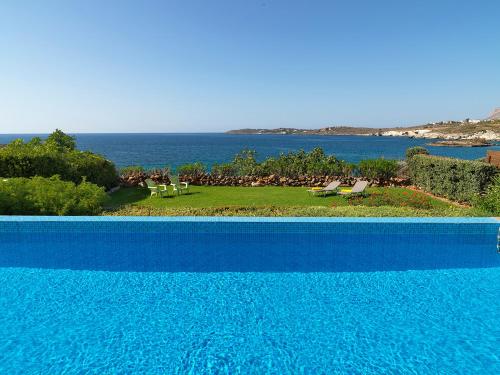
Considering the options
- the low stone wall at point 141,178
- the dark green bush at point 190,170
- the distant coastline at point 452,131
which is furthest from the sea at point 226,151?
the distant coastline at point 452,131

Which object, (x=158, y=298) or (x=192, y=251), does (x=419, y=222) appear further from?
(x=158, y=298)

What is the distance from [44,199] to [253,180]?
8863 millimetres

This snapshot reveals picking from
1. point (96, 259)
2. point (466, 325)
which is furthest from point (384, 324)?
point (96, 259)

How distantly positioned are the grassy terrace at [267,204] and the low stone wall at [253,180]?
2.59ft

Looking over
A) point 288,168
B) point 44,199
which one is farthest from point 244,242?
point 288,168

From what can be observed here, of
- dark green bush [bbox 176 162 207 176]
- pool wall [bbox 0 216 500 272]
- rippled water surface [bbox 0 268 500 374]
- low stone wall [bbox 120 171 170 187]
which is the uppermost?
dark green bush [bbox 176 162 207 176]

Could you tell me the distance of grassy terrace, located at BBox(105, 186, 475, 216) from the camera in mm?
8297

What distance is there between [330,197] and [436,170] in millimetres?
4598

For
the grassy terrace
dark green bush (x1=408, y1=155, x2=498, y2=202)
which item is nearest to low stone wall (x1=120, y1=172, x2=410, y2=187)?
the grassy terrace

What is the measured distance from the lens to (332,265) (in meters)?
5.89

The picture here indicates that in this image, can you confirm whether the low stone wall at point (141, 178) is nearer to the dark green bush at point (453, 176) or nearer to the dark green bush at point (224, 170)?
the dark green bush at point (224, 170)

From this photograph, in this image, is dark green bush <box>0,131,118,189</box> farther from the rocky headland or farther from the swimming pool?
the rocky headland

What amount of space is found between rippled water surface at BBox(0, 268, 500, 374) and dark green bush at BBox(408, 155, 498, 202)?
18.5ft

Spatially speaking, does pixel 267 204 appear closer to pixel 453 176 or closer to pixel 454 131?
pixel 453 176
